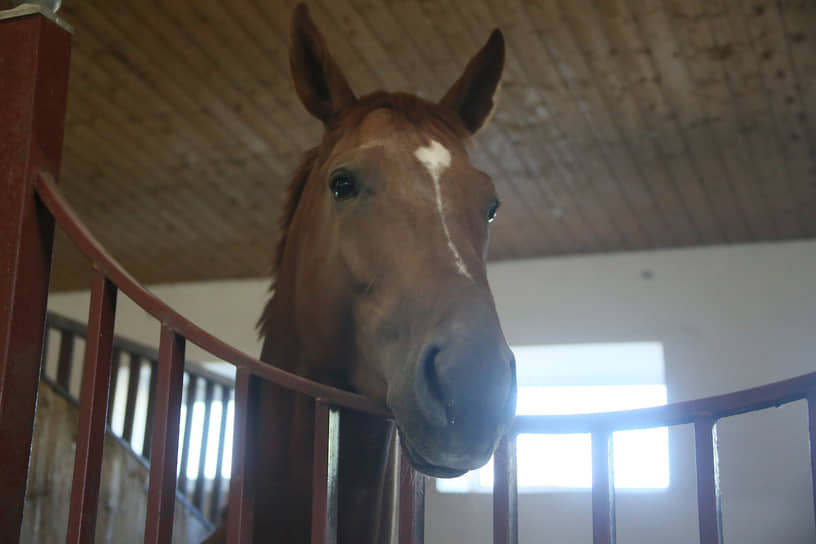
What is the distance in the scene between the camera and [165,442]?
125cm

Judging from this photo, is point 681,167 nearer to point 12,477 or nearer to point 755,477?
point 755,477

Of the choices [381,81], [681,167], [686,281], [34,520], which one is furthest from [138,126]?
[686,281]

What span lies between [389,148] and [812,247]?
5197mm

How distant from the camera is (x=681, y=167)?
17.0 ft

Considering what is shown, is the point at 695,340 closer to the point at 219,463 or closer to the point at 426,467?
the point at 219,463

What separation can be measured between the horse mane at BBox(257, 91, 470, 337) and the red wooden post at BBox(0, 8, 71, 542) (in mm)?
483

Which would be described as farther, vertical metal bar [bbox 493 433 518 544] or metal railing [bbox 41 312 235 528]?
metal railing [bbox 41 312 235 528]

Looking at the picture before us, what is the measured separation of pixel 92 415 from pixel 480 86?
1.05 m

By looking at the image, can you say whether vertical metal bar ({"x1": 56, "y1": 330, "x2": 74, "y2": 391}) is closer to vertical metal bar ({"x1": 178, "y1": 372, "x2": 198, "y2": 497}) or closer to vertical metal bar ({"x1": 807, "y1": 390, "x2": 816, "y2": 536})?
vertical metal bar ({"x1": 178, "y1": 372, "x2": 198, "y2": 497})

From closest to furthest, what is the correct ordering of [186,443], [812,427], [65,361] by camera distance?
[812,427]
[65,361]
[186,443]

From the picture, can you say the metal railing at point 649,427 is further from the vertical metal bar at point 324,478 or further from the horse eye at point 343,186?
the horse eye at point 343,186

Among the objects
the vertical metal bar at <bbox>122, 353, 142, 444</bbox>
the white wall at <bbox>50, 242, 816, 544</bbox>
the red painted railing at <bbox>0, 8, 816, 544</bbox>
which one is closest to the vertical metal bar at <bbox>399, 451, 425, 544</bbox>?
the red painted railing at <bbox>0, 8, 816, 544</bbox>

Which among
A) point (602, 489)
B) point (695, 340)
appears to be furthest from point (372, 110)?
point (695, 340)

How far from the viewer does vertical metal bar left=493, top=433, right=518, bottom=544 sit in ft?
4.06
